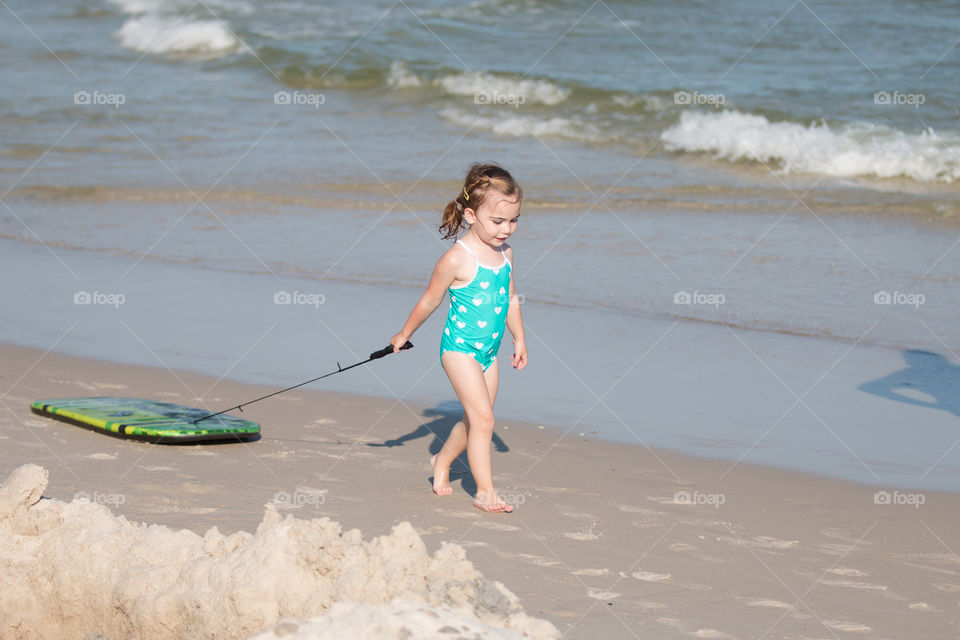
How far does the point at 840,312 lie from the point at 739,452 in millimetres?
2845

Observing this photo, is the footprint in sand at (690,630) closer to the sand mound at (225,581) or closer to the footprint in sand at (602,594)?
the footprint in sand at (602,594)

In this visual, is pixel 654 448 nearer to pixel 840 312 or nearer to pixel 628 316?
pixel 628 316

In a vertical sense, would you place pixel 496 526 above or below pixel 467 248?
below

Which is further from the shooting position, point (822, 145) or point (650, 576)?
point (822, 145)

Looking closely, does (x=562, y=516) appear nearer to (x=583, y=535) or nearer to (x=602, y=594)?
(x=583, y=535)

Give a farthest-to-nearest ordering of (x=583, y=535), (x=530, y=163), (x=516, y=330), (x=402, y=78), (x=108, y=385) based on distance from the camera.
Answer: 1. (x=402, y=78)
2. (x=530, y=163)
3. (x=108, y=385)
4. (x=516, y=330)
5. (x=583, y=535)

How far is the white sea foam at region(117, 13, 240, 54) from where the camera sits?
71.6ft

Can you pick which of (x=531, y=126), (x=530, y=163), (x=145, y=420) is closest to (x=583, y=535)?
(x=145, y=420)

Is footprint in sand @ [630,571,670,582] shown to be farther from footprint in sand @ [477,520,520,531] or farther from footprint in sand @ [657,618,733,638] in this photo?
footprint in sand @ [477,520,520,531]

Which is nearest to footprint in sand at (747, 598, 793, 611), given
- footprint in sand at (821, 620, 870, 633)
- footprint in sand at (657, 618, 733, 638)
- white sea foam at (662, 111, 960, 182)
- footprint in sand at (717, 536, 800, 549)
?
footprint in sand at (821, 620, 870, 633)

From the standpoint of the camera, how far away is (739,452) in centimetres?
511

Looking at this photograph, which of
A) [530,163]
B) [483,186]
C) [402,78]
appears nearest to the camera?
[483,186]

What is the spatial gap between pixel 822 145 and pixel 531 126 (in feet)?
13.2

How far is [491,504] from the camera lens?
432 centimetres
